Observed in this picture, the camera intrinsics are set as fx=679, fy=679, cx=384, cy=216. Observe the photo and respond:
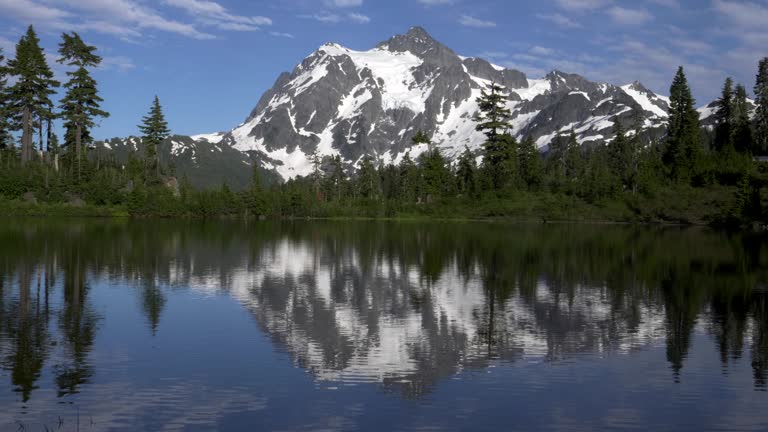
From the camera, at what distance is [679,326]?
26.9m

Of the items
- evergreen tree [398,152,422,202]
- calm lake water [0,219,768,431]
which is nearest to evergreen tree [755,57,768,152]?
evergreen tree [398,152,422,202]

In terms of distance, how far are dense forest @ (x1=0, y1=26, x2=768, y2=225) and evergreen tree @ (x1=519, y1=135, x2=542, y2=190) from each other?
0.41 meters

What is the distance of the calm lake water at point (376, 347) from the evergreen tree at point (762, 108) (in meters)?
131

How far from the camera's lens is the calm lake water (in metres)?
16.0

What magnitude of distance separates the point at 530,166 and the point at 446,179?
22618mm

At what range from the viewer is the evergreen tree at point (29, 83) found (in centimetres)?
11819

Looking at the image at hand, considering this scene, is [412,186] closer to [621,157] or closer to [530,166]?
[530,166]

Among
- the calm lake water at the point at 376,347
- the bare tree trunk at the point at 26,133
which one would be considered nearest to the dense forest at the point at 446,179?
the bare tree trunk at the point at 26,133

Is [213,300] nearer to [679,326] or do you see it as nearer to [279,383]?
[279,383]

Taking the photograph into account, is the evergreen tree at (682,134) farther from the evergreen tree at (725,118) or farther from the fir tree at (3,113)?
the fir tree at (3,113)

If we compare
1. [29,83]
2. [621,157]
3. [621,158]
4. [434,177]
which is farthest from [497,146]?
[29,83]

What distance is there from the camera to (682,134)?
150875mm

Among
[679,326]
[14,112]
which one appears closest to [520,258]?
[679,326]

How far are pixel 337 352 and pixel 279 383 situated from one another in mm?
3928
